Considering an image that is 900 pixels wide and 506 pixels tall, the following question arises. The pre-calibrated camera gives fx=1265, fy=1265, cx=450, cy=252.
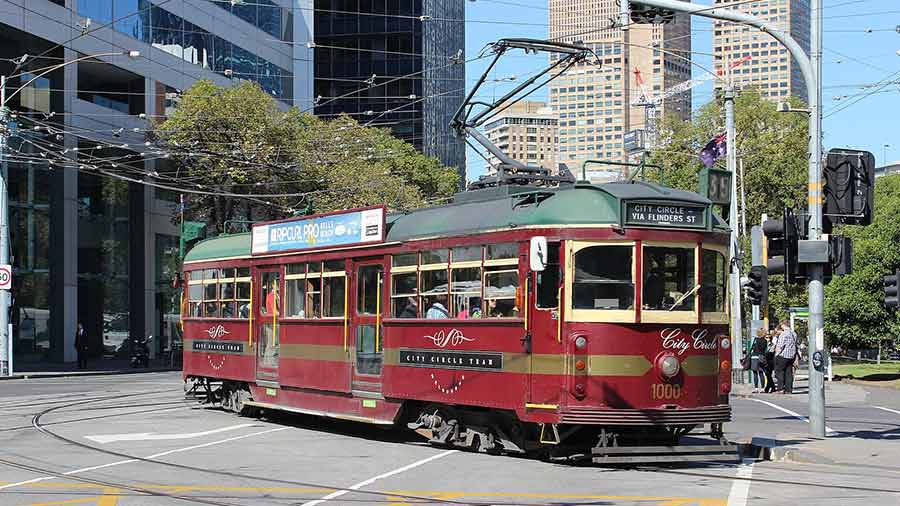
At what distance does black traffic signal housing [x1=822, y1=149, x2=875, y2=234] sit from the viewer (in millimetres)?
17344

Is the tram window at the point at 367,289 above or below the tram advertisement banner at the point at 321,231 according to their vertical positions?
below

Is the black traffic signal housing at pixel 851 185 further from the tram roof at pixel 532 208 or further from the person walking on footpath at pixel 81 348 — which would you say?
the person walking on footpath at pixel 81 348

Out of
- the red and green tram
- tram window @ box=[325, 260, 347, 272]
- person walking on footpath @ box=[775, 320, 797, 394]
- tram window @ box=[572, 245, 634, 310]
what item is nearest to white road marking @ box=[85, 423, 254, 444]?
the red and green tram

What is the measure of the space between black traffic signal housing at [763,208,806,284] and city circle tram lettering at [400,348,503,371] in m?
4.48

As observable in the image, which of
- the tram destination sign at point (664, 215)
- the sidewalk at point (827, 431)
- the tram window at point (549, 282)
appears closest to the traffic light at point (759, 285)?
the sidewalk at point (827, 431)

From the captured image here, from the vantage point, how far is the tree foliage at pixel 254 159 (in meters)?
45.7

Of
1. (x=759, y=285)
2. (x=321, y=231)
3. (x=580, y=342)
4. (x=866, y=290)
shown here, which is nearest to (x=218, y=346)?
(x=321, y=231)

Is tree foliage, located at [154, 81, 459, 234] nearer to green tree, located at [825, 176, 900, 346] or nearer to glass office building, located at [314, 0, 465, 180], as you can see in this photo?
green tree, located at [825, 176, 900, 346]

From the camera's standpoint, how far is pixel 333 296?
63.2ft

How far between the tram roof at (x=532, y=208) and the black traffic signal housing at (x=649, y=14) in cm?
327

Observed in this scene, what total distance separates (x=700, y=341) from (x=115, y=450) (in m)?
7.62

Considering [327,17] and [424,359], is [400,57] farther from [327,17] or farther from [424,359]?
[424,359]

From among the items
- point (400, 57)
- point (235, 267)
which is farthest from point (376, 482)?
point (400, 57)

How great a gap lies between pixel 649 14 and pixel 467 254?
4711 millimetres
